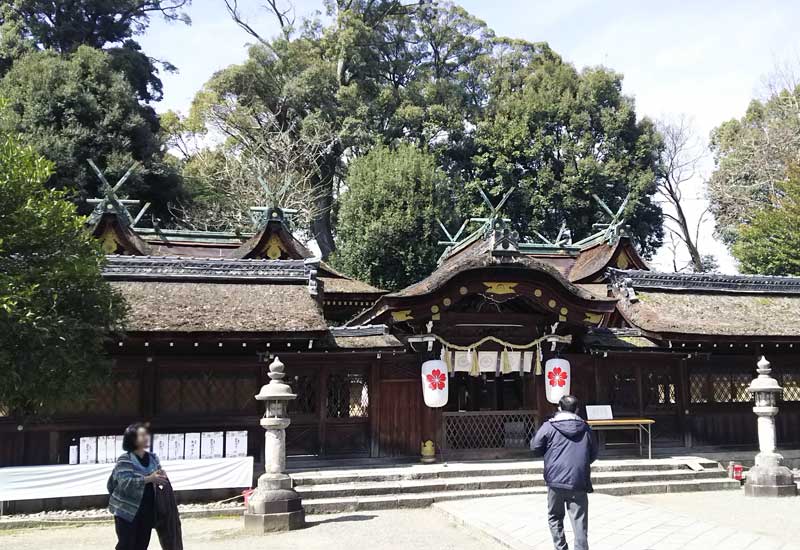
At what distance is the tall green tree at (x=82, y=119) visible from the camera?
103ft

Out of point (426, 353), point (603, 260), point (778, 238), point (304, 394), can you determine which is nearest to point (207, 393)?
point (304, 394)

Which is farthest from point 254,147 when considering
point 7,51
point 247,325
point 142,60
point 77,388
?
point 77,388

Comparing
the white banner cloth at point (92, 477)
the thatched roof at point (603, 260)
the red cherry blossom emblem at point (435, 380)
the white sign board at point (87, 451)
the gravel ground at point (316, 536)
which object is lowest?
the gravel ground at point (316, 536)

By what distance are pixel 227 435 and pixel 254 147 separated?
26.3 m

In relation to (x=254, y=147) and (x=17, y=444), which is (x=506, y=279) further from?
(x=254, y=147)

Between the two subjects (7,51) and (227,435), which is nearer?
(227,435)

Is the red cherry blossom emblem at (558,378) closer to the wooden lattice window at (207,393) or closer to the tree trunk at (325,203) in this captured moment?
the wooden lattice window at (207,393)

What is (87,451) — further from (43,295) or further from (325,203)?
(325,203)

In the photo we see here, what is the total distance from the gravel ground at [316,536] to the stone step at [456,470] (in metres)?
1.35

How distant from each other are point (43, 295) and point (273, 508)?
16.0ft

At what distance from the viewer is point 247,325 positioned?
1395 cm

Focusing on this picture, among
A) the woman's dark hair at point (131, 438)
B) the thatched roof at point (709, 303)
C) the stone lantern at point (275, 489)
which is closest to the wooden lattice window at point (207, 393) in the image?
the stone lantern at point (275, 489)

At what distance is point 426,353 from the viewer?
1576cm

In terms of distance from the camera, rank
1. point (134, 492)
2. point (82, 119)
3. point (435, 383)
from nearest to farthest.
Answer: point (134, 492) → point (435, 383) → point (82, 119)
